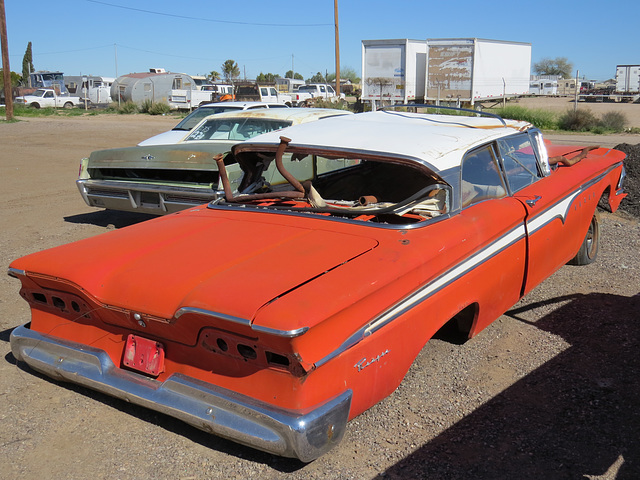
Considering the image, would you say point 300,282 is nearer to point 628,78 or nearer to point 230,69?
point 628,78

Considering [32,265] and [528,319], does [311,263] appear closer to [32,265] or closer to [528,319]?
[32,265]

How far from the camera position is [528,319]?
4.44 metres

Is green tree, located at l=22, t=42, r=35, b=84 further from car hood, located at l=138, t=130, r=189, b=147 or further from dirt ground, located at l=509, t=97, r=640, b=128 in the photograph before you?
car hood, located at l=138, t=130, r=189, b=147

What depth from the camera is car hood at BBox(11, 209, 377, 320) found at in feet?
8.76

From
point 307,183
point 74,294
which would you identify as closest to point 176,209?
point 307,183

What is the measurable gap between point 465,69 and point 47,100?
97.2 ft

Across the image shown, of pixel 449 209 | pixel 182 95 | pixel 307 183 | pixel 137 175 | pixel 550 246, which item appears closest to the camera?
pixel 449 209

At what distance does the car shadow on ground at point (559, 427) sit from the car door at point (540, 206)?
579mm

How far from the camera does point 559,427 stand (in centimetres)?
307

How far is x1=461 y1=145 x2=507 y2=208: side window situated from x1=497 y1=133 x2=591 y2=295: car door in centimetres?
12

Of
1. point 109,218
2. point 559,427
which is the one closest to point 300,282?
point 559,427

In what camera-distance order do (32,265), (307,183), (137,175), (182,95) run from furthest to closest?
(182,95)
(137,175)
(307,183)
(32,265)

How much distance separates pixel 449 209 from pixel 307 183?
88cm

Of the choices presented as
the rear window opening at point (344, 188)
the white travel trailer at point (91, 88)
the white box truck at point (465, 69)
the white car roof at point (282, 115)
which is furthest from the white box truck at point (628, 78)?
the rear window opening at point (344, 188)
